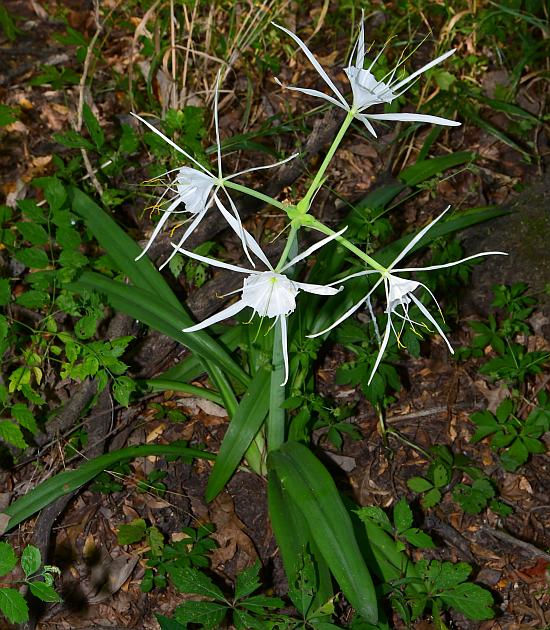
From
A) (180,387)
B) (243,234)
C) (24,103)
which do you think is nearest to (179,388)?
(180,387)

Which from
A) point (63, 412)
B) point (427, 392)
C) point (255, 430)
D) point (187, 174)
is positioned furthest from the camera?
point (427, 392)

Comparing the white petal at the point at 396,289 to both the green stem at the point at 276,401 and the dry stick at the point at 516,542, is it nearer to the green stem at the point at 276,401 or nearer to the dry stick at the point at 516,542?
the green stem at the point at 276,401

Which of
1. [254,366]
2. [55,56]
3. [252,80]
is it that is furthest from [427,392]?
[55,56]

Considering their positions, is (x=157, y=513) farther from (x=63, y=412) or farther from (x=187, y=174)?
(x=187, y=174)

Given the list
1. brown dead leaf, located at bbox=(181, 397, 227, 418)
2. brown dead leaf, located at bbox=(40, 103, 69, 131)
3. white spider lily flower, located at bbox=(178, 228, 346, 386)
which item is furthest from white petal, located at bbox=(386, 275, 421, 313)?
brown dead leaf, located at bbox=(40, 103, 69, 131)

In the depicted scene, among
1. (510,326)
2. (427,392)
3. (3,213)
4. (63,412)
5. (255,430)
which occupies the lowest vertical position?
(427,392)

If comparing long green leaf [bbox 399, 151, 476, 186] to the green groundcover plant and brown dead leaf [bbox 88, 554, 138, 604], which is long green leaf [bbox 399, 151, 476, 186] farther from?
brown dead leaf [bbox 88, 554, 138, 604]
